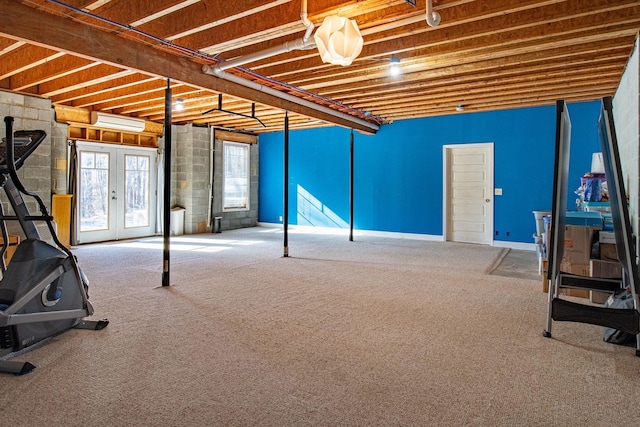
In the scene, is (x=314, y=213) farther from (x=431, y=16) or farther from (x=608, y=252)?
(x=431, y=16)

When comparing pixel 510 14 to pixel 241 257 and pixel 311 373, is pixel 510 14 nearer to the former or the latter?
pixel 311 373

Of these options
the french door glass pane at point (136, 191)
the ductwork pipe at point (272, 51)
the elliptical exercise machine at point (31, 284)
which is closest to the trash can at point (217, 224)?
the french door glass pane at point (136, 191)

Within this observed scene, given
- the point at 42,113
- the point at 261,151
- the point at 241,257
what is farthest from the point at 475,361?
the point at 261,151

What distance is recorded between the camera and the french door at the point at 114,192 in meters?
8.17

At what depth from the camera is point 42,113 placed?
23.2 ft

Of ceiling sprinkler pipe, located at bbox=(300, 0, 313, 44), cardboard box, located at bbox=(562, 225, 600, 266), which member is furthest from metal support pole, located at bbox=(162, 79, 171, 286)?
cardboard box, located at bbox=(562, 225, 600, 266)

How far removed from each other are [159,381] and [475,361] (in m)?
2.03

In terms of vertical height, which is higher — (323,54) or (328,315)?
(323,54)

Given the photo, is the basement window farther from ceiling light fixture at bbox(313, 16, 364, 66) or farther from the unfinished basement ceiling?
ceiling light fixture at bbox(313, 16, 364, 66)

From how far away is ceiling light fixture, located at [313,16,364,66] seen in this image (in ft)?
10.4

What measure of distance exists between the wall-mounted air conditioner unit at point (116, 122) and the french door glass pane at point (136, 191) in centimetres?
65

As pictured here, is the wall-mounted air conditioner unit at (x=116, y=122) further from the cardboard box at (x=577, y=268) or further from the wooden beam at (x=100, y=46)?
the cardboard box at (x=577, y=268)

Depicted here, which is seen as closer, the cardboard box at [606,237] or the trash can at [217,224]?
the cardboard box at [606,237]

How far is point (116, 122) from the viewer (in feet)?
27.5
